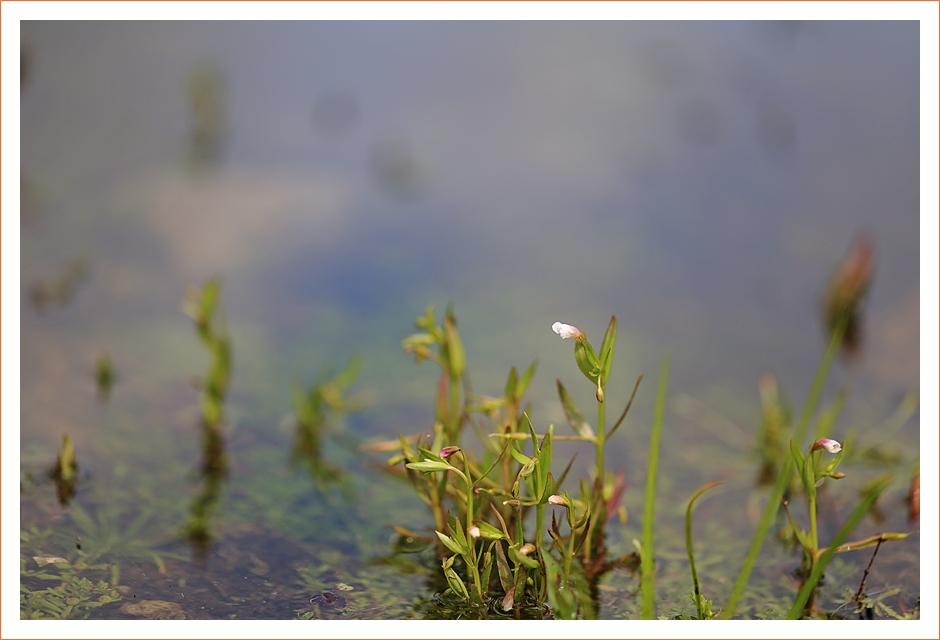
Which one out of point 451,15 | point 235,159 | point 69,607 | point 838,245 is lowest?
point 69,607

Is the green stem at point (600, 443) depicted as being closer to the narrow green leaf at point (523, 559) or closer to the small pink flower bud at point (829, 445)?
the narrow green leaf at point (523, 559)

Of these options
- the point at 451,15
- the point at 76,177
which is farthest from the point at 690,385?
the point at 76,177

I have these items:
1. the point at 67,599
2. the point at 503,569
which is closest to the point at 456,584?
the point at 503,569

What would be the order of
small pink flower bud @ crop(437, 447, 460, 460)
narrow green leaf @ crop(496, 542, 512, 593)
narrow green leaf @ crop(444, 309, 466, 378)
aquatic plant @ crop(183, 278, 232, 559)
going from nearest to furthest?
small pink flower bud @ crop(437, 447, 460, 460), narrow green leaf @ crop(496, 542, 512, 593), narrow green leaf @ crop(444, 309, 466, 378), aquatic plant @ crop(183, 278, 232, 559)

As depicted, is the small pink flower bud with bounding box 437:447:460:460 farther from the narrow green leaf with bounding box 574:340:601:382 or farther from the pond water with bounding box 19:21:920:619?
the pond water with bounding box 19:21:920:619

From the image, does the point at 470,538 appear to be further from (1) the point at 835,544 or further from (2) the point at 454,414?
(1) the point at 835,544

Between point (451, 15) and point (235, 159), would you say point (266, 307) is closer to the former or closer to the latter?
point (235, 159)

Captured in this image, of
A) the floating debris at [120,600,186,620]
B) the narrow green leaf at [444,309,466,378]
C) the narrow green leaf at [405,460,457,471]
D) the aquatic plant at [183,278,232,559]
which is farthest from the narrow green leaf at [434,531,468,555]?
the aquatic plant at [183,278,232,559]
